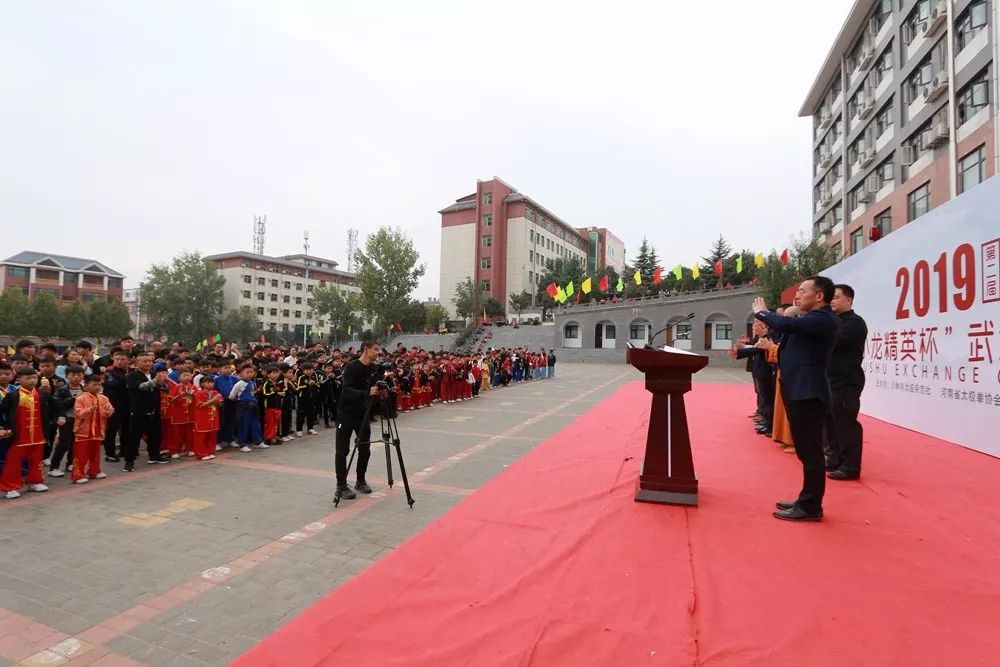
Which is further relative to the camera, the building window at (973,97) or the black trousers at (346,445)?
the building window at (973,97)

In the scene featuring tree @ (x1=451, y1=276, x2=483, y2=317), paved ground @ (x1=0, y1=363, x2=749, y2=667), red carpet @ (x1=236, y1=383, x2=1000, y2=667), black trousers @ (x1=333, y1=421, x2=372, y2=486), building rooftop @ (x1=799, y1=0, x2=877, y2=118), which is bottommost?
paved ground @ (x1=0, y1=363, x2=749, y2=667)

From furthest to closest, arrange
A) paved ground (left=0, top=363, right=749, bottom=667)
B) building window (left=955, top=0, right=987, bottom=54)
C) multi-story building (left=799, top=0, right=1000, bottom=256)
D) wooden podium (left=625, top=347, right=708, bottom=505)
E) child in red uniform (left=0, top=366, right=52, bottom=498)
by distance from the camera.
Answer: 1. multi-story building (left=799, top=0, right=1000, bottom=256)
2. building window (left=955, top=0, right=987, bottom=54)
3. child in red uniform (left=0, top=366, right=52, bottom=498)
4. wooden podium (left=625, top=347, right=708, bottom=505)
5. paved ground (left=0, top=363, right=749, bottom=667)

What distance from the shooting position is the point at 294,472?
625 cm

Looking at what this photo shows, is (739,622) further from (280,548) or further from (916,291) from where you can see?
(916,291)

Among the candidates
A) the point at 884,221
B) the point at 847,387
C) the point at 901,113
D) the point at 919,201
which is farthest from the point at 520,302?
the point at 847,387

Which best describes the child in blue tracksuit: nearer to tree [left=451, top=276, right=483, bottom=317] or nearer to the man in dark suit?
the man in dark suit

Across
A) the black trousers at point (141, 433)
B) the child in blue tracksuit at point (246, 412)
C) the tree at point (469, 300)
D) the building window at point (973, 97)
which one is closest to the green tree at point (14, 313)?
the tree at point (469, 300)

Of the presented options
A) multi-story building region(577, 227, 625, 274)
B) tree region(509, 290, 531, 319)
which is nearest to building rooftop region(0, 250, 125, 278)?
tree region(509, 290, 531, 319)

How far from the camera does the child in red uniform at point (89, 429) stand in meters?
5.69

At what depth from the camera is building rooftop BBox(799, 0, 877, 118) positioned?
2534 centimetres

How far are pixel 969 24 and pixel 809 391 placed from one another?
2260 centimetres

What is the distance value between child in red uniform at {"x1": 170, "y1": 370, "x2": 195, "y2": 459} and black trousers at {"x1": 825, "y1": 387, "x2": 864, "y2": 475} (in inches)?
316

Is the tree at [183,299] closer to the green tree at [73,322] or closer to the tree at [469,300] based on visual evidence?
the green tree at [73,322]

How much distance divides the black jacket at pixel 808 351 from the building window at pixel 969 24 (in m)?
21.3
